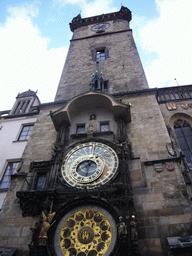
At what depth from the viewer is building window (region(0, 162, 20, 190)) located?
10441 millimetres

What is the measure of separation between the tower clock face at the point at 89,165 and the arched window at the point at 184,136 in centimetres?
423

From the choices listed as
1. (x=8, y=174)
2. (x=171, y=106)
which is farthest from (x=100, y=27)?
(x=8, y=174)

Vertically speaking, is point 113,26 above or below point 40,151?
A: above

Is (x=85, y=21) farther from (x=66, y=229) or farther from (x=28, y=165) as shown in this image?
(x=66, y=229)

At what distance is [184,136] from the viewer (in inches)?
453

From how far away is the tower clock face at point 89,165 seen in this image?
321 inches

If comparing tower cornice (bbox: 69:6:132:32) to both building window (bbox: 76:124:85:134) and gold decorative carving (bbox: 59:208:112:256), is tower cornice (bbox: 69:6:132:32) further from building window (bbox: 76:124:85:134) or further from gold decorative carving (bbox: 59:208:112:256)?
gold decorative carving (bbox: 59:208:112:256)

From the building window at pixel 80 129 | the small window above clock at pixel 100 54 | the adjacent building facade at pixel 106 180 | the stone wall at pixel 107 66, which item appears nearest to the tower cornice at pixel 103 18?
the stone wall at pixel 107 66

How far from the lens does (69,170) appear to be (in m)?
8.69

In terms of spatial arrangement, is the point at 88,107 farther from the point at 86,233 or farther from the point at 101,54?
the point at 101,54

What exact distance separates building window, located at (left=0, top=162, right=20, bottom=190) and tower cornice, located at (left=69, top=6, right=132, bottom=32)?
18412 mm

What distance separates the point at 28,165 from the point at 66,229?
3930 mm

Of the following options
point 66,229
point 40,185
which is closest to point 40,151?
point 40,185

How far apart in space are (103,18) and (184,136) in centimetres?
1762
